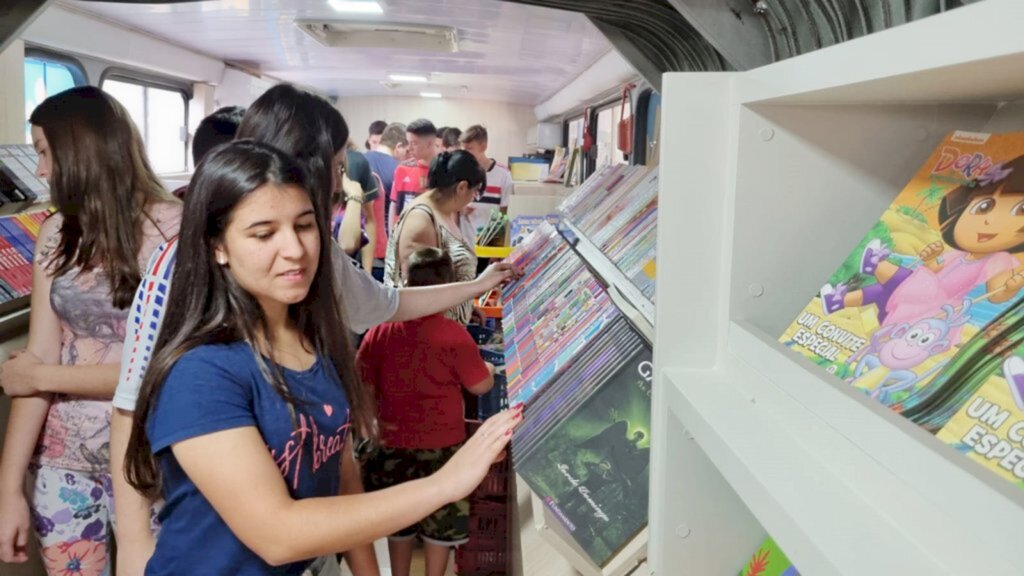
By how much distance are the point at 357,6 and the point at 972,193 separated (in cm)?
388

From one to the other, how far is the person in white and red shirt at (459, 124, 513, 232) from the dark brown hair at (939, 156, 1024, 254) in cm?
483

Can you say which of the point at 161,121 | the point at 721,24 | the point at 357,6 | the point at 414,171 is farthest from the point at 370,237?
the point at 721,24

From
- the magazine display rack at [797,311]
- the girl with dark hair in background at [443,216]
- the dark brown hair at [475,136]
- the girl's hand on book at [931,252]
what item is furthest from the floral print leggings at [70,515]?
the dark brown hair at [475,136]

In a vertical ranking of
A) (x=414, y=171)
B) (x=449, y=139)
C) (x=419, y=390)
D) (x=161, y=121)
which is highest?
(x=449, y=139)

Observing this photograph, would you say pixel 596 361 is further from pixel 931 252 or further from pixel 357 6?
pixel 357 6

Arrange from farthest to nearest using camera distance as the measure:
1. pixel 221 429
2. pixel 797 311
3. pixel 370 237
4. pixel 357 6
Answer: pixel 370 237 → pixel 357 6 → pixel 221 429 → pixel 797 311

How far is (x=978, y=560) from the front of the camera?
1.66 feet

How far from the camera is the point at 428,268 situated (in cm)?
277

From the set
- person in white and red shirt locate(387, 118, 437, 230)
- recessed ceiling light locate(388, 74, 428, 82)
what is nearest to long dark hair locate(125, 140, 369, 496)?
person in white and red shirt locate(387, 118, 437, 230)

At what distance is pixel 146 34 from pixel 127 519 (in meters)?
4.80

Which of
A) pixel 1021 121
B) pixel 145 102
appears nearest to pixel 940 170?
pixel 1021 121

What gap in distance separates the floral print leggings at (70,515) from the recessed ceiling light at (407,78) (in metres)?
7.04

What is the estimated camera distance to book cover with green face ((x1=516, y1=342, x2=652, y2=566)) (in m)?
1.15

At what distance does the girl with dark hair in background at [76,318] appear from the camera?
170 centimetres
